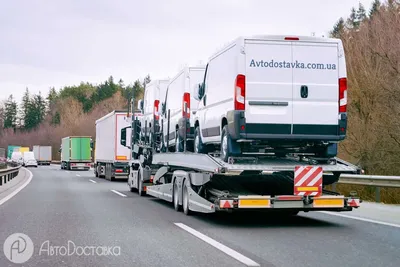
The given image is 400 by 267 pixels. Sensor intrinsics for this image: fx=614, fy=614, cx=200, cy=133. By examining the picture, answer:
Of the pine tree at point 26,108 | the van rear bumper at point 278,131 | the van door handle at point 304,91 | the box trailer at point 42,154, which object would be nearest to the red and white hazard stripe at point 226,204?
the van rear bumper at point 278,131

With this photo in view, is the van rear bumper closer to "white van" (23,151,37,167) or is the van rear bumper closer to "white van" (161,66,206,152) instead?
"white van" (161,66,206,152)

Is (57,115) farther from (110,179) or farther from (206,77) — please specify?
(206,77)

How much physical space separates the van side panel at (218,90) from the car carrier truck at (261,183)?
2.18 ft

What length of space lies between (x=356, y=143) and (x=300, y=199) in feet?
50.9

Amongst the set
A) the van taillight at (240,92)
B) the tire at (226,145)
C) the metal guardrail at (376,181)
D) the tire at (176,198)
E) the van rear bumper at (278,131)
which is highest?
the van taillight at (240,92)

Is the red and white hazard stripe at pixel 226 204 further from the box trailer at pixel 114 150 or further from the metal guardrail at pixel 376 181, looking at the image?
the box trailer at pixel 114 150

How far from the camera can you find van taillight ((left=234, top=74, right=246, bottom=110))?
454 inches

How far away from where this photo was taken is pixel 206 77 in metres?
14.0

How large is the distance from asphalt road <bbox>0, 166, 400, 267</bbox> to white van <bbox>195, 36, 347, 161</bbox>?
1723 millimetres

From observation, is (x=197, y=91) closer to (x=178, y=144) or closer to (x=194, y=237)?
(x=178, y=144)

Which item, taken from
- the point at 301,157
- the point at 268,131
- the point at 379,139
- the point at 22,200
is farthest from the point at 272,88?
the point at 379,139

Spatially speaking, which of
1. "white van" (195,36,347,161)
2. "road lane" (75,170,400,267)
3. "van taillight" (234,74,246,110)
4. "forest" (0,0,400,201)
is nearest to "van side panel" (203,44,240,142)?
"white van" (195,36,347,161)

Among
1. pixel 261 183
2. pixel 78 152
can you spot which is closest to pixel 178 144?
pixel 261 183

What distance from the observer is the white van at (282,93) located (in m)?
11.6
